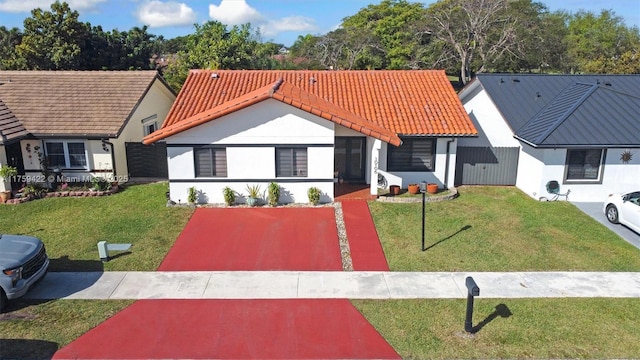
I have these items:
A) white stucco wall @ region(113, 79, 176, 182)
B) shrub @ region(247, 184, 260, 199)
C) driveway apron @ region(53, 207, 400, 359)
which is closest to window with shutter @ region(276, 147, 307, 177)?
shrub @ region(247, 184, 260, 199)

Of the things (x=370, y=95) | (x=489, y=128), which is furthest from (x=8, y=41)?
(x=489, y=128)

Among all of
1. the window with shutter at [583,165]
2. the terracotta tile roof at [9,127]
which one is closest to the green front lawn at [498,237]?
the window with shutter at [583,165]

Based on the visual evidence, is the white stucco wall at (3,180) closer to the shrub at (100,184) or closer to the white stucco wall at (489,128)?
the shrub at (100,184)

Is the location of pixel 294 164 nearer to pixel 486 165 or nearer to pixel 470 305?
pixel 486 165

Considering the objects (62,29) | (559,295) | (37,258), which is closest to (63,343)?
(37,258)

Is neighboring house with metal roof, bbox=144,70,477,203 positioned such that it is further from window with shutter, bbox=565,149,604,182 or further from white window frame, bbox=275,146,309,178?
window with shutter, bbox=565,149,604,182
